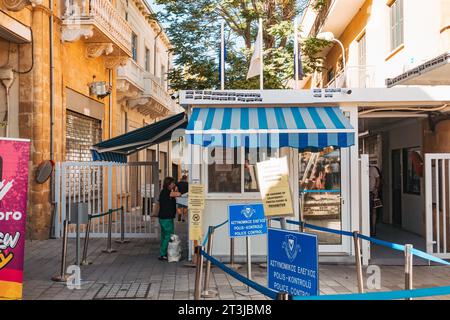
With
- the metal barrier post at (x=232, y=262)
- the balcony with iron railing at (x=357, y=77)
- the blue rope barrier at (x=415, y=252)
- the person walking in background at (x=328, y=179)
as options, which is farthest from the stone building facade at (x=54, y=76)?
the blue rope barrier at (x=415, y=252)

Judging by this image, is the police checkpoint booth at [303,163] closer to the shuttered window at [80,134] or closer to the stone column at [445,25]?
the stone column at [445,25]

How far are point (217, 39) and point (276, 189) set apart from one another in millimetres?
14672

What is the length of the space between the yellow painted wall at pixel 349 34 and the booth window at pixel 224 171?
32.8 ft

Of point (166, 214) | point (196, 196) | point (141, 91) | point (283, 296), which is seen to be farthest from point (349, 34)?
point (283, 296)

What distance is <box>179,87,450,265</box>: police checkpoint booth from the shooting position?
31.1 feet

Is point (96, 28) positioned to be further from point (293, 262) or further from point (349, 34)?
point (293, 262)

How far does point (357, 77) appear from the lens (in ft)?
59.1

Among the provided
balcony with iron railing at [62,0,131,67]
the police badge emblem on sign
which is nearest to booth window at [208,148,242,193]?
the police badge emblem on sign

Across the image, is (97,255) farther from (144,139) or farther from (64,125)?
(64,125)

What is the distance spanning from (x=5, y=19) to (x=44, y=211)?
474 centimetres

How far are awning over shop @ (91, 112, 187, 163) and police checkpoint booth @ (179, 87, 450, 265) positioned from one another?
999mm

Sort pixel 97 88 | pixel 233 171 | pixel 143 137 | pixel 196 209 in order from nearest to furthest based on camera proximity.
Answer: pixel 196 209 → pixel 233 171 → pixel 143 137 → pixel 97 88
